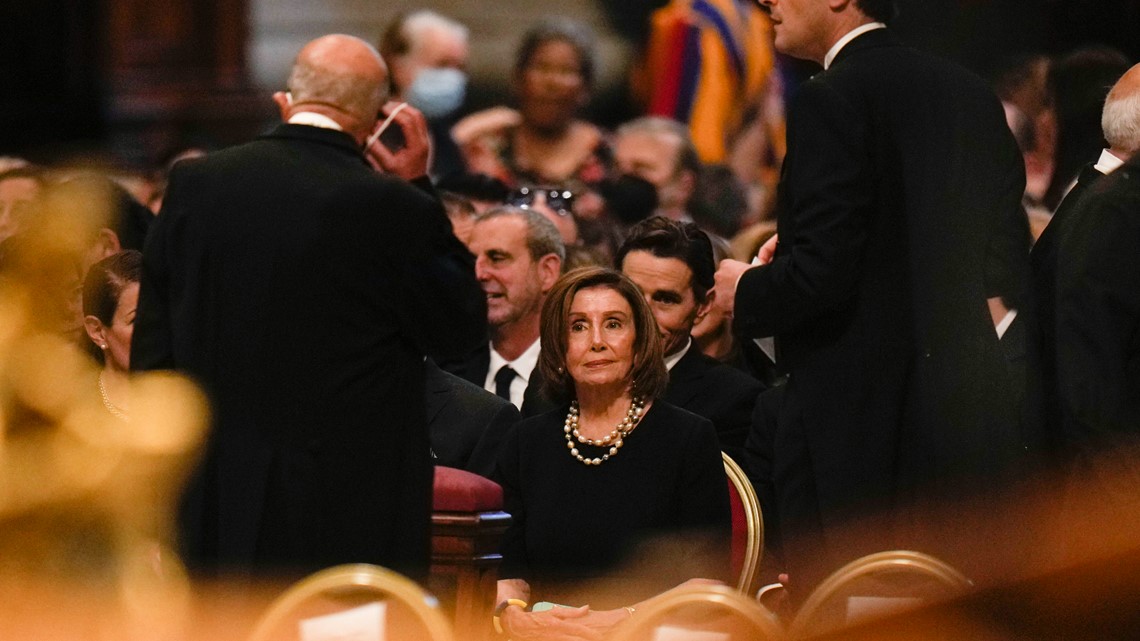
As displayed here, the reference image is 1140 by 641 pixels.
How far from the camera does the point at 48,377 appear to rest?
4422 millimetres

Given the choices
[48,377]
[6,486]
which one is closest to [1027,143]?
[48,377]

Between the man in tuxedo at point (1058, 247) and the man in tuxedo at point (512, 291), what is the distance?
205 centimetres

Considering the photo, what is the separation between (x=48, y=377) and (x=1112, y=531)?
243 cm

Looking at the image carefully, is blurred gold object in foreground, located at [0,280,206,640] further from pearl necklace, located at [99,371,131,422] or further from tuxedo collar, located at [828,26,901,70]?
tuxedo collar, located at [828,26,901,70]

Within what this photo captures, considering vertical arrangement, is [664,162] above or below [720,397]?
below

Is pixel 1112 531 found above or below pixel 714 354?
above

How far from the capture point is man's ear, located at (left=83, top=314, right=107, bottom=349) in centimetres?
480

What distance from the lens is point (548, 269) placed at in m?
5.91

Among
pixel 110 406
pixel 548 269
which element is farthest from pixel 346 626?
pixel 548 269

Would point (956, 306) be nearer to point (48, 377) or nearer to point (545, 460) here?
point (545, 460)

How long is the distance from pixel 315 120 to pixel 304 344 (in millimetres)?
482

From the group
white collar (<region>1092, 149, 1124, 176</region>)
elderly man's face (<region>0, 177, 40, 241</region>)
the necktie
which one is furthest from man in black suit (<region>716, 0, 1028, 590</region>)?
elderly man's face (<region>0, 177, 40, 241</region>)

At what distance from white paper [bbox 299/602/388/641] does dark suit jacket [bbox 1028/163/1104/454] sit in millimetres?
1418

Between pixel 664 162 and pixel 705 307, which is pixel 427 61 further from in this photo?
pixel 705 307
